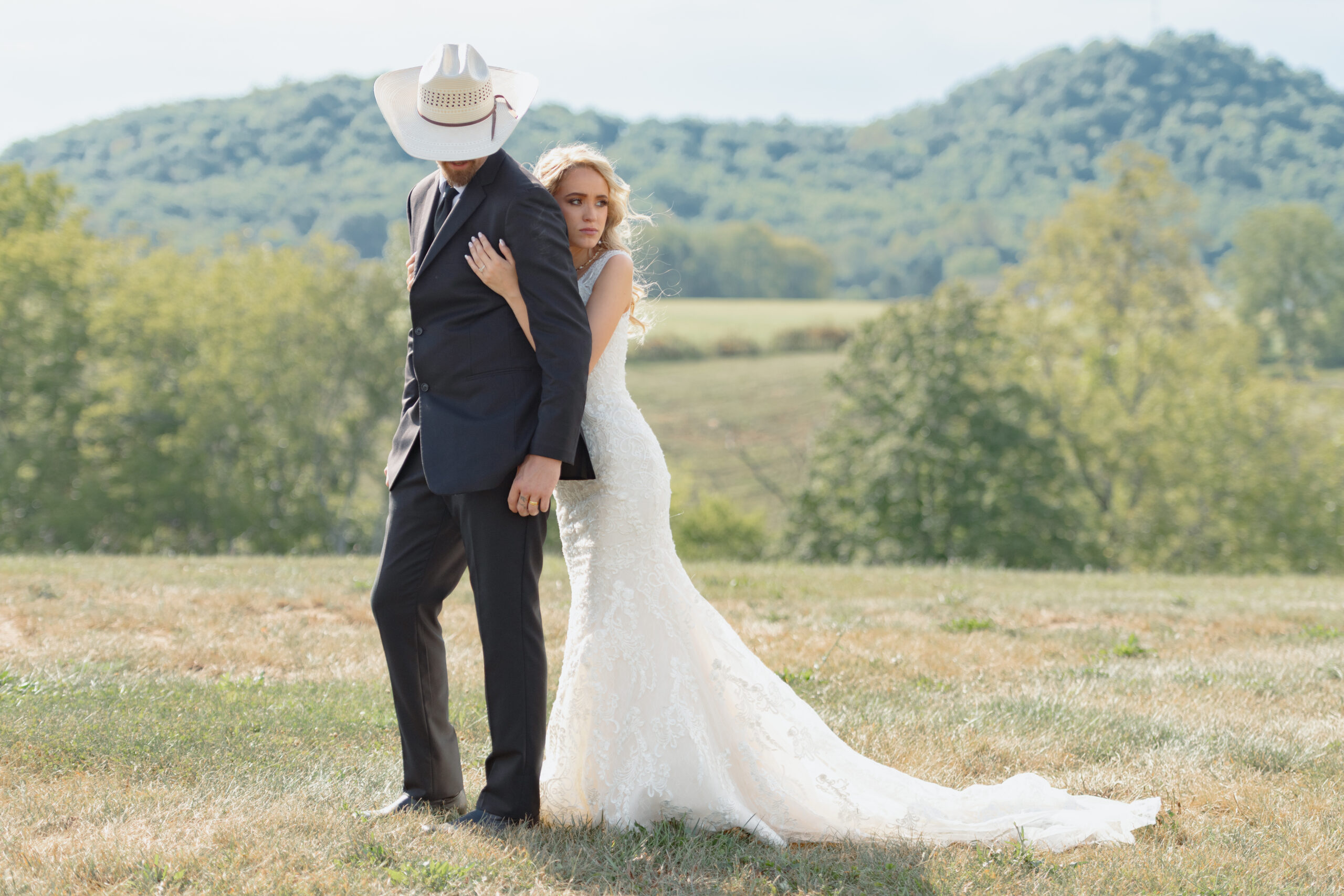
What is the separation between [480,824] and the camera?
4141 millimetres

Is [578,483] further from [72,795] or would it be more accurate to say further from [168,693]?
[168,693]

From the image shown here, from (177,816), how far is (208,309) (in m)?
37.1

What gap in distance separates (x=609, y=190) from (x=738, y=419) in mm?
52479

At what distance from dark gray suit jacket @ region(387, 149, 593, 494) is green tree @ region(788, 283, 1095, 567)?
2521 centimetres

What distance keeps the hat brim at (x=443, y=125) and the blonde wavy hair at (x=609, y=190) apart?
0.23m

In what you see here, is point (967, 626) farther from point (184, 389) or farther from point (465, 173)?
point (184, 389)

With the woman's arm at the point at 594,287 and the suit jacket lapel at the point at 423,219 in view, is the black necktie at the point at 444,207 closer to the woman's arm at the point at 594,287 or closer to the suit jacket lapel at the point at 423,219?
the suit jacket lapel at the point at 423,219

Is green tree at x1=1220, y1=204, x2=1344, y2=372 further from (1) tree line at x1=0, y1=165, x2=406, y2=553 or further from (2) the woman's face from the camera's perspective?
(2) the woman's face

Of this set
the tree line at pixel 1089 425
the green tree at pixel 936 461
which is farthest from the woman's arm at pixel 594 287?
the tree line at pixel 1089 425

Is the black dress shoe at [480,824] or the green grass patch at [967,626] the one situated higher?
the black dress shoe at [480,824]

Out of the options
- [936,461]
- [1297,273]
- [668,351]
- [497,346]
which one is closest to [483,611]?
[497,346]

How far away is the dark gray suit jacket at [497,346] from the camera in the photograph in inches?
155

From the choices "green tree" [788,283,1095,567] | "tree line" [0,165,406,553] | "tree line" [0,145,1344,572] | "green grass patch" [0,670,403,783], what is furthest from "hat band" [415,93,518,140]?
"tree line" [0,165,406,553]

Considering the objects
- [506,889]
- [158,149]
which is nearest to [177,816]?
[506,889]
